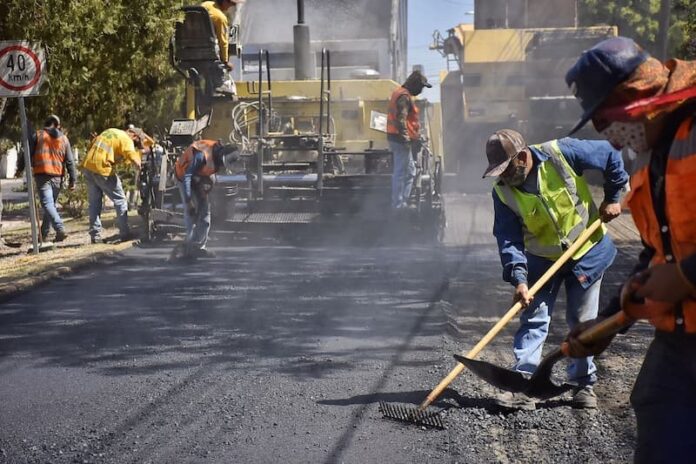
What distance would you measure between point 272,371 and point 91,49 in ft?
25.2

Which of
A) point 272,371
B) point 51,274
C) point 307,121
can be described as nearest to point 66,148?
point 307,121

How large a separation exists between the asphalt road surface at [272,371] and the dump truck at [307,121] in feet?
8.41

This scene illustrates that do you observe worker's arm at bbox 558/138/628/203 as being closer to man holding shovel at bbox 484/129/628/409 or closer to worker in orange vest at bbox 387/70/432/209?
man holding shovel at bbox 484/129/628/409

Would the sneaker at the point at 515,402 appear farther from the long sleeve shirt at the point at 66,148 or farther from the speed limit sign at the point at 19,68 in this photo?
the long sleeve shirt at the point at 66,148

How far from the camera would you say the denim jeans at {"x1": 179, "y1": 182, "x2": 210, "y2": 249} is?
462 inches

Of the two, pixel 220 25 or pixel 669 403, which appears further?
pixel 220 25

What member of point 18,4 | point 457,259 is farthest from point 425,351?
point 18,4

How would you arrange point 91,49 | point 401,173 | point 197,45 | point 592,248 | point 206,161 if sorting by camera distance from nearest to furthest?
point 592,248
point 206,161
point 91,49
point 401,173
point 197,45

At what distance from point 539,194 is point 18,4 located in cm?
790

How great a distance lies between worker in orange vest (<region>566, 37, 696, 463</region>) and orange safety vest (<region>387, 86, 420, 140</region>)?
32.8 feet

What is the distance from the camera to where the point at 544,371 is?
3.79 meters

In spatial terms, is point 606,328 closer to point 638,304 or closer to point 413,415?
point 638,304

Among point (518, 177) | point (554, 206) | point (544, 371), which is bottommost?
point (544, 371)

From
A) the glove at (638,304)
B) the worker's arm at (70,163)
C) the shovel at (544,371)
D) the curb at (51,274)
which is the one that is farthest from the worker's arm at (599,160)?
the worker's arm at (70,163)
